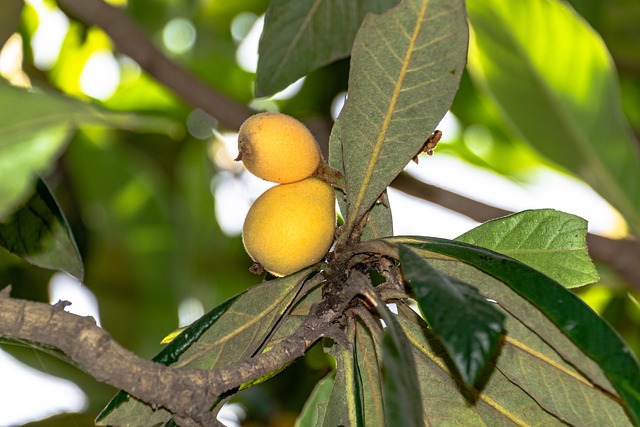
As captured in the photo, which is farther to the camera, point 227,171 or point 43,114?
point 227,171

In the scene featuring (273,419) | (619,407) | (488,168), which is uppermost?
(488,168)

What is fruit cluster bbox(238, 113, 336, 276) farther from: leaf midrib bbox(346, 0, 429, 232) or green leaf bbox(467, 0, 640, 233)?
green leaf bbox(467, 0, 640, 233)

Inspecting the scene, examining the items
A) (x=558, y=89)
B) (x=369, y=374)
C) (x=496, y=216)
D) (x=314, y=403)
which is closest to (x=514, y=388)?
(x=369, y=374)

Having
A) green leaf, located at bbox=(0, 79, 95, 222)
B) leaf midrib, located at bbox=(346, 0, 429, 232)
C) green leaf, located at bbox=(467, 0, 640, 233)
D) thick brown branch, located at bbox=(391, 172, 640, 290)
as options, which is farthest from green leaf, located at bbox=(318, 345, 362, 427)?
green leaf, located at bbox=(467, 0, 640, 233)

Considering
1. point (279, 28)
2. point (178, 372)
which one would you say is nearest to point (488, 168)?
point (279, 28)

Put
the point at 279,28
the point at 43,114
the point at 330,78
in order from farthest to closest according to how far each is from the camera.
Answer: the point at 330,78, the point at 279,28, the point at 43,114

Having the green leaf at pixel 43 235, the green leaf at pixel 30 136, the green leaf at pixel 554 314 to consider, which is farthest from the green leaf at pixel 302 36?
the green leaf at pixel 30 136

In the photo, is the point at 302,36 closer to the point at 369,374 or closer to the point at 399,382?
the point at 369,374

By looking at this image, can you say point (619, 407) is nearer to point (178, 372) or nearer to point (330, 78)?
point (178, 372)
